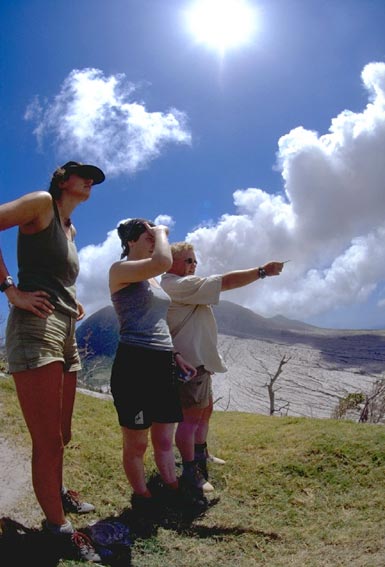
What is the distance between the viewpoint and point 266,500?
142 inches

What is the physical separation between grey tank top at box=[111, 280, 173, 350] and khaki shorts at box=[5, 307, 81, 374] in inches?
23.9

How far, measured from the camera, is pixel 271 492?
3.72m

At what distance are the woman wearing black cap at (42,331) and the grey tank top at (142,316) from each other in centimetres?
51

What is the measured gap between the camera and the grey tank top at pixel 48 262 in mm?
2609

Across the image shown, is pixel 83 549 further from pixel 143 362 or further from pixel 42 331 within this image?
pixel 42 331

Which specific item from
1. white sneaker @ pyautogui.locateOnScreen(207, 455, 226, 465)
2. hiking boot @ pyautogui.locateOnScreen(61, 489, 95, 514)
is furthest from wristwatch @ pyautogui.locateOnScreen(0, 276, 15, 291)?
white sneaker @ pyautogui.locateOnScreen(207, 455, 226, 465)

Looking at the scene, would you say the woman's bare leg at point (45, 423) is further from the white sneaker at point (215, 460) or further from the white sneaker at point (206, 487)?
the white sneaker at point (215, 460)

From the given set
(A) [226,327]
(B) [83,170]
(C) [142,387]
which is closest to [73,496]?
(C) [142,387]

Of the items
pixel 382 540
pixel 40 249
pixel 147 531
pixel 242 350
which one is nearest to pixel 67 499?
pixel 147 531

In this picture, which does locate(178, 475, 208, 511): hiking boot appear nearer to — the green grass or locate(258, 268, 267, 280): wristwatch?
the green grass


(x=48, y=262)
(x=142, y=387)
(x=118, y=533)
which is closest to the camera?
(x=48, y=262)

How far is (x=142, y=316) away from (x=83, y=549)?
4.95 ft

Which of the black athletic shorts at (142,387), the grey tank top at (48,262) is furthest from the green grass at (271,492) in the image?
the grey tank top at (48,262)

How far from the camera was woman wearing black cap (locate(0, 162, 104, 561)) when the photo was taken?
2.46 meters
